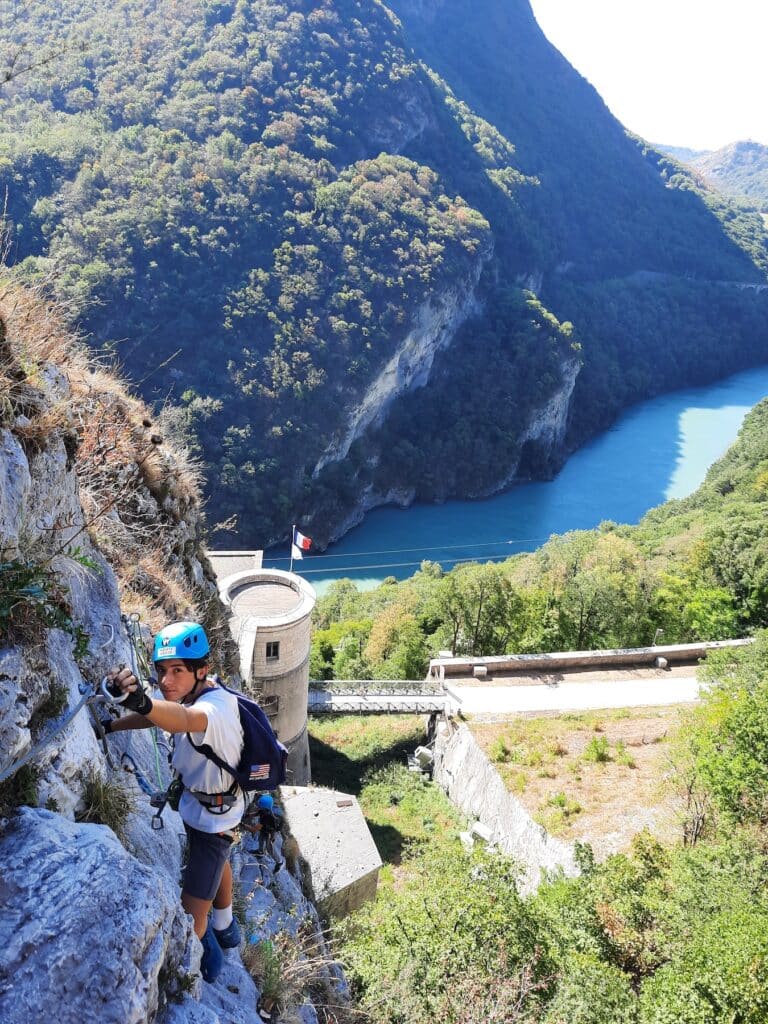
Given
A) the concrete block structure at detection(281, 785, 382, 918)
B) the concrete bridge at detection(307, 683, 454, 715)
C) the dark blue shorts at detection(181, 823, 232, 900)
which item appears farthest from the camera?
the concrete bridge at detection(307, 683, 454, 715)

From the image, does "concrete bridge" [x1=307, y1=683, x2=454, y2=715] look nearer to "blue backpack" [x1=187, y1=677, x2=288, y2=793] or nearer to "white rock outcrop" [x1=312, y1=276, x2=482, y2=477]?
"blue backpack" [x1=187, y1=677, x2=288, y2=793]

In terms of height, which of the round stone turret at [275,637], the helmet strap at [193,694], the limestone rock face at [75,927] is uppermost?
the helmet strap at [193,694]

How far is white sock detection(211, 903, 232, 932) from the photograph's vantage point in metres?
3.91

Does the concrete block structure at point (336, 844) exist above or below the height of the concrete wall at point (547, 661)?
above

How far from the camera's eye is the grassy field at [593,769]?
13.0 metres

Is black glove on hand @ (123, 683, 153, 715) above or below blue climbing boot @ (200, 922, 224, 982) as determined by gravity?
above

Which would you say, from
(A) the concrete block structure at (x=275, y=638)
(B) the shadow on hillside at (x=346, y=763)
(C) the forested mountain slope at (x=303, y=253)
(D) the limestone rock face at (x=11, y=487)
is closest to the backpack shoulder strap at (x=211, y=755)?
(D) the limestone rock face at (x=11, y=487)

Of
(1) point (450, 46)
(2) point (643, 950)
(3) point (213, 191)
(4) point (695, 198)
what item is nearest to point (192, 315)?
(3) point (213, 191)

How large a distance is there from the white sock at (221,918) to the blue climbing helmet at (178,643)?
6.07 ft

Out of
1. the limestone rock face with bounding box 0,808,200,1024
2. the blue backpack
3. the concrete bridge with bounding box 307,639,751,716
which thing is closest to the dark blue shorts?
the blue backpack

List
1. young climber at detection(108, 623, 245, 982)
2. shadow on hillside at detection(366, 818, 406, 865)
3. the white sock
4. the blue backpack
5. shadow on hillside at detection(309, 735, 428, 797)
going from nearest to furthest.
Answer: young climber at detection(108, 623, 245, 982) < the blue backpack < the white sock < shadow on hillside at detection(366, 818, 406, 865) < shadow on hillside at detection(309, 735, 428, 797)

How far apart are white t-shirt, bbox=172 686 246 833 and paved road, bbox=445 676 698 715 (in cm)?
1554

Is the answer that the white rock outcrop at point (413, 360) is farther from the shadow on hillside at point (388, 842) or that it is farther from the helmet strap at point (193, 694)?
the helmet strap at point (193, 694)

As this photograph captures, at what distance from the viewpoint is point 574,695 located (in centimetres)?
1872
